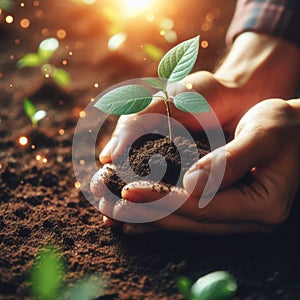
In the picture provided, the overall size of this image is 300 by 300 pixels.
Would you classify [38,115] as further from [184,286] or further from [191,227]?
[184,286]

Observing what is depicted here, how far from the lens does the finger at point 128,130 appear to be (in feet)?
4.45

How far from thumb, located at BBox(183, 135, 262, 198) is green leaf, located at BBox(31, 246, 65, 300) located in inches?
15.2

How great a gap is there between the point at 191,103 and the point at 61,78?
40.5 inches

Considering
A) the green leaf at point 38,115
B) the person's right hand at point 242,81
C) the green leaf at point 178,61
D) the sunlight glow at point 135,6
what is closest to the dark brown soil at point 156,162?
the person's right hand at point 242,81

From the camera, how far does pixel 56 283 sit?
1115 mm

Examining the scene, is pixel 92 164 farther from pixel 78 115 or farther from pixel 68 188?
A: pixel 78 115

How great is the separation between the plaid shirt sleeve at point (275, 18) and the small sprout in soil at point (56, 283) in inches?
45.8

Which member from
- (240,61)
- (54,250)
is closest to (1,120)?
(54,250)

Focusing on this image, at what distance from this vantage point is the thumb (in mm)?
1150

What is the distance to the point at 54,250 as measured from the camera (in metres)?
1.23

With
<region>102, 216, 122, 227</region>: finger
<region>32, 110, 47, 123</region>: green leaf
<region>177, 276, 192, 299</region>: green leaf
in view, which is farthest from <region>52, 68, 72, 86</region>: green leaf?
<region>177, 276, 192, 299</region>: green leaf

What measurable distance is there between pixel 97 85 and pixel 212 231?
3.38 ft

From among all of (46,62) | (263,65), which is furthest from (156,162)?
(46,62)

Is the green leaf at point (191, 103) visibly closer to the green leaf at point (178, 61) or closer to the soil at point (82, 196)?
the green leaf at point (178, 61)
